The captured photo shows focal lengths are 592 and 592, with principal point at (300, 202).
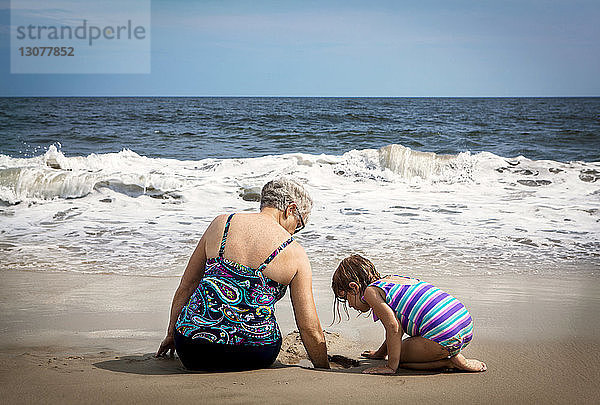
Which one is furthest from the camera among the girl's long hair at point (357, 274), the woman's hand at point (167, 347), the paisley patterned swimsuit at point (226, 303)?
the woman's hand at point (167, 347)

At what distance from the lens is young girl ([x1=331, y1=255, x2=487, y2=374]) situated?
9.25 feet

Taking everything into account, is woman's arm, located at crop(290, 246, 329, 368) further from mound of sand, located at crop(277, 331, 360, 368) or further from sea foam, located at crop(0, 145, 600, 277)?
sea foam, located at crop(0, 145, 600, 277)

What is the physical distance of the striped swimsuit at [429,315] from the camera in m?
2.82

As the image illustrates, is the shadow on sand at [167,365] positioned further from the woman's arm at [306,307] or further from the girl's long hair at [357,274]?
the girl's long hair at [357,274]

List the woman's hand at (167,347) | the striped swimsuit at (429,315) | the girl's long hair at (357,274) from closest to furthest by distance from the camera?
1. the striped swimsuit at (429,315)
2. the girl's long hair at (357,274)
3. the woman's hand at (167,347)

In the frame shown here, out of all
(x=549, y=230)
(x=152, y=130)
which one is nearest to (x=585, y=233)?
(x=549, y=230)

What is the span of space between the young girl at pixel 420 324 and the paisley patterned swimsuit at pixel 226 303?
56cm

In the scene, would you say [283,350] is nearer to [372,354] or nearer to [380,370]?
[372,354]

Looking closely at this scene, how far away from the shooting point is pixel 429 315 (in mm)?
2826

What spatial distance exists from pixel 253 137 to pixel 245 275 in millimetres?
19078

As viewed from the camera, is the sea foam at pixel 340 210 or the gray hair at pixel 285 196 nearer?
the gray hair at pixel 285 196

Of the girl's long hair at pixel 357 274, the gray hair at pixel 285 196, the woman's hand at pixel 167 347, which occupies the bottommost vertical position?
the woman's hand at pixel 167 347

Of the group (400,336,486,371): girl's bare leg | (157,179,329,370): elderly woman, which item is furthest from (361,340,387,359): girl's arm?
(157,179,329,370): elderly woman

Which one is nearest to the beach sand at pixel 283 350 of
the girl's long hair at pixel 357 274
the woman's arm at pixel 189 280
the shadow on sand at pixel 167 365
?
the shadow on sand at pixel 167 365
